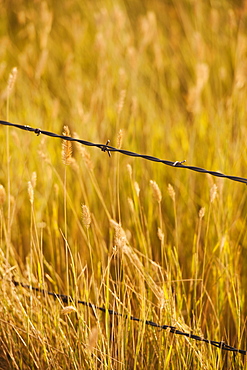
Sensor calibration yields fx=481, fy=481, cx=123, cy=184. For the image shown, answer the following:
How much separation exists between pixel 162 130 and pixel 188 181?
19.4 inches

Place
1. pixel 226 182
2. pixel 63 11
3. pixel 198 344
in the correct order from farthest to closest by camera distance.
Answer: pixel 63 11, pixel 226 182, pixel 198 344

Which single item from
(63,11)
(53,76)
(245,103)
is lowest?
(245,103)

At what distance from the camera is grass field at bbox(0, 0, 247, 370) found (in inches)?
56.4

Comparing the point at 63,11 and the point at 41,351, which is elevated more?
the point at 63,11

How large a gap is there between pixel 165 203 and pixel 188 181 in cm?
15

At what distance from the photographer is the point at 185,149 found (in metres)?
2.46

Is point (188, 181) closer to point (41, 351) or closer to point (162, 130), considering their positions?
point (162, 130)

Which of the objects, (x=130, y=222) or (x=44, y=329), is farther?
(x=130, y=222)

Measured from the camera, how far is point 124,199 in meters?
2.21

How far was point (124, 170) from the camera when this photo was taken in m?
2.37

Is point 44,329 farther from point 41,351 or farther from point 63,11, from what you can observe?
point 63,11

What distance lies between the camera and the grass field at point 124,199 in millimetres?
1433

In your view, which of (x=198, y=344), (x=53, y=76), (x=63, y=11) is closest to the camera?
(x=198, y=344)

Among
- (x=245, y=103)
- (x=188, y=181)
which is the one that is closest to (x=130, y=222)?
(x=188, y=181)
